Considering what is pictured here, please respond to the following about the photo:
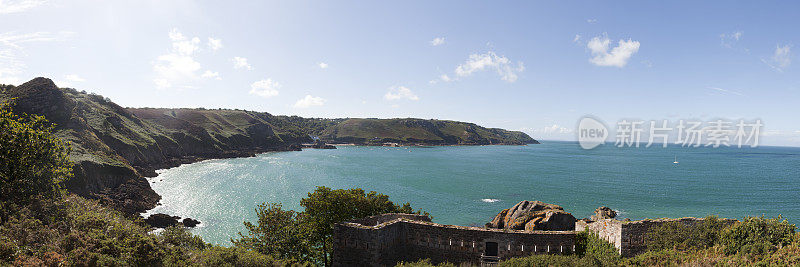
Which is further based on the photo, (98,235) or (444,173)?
(444,173)

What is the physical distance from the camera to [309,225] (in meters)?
28.3

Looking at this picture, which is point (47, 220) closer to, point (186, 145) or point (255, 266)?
point (255, 266)

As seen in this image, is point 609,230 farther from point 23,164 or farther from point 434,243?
point 23,164

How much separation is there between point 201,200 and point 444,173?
235 feet

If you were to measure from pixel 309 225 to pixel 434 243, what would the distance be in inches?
432

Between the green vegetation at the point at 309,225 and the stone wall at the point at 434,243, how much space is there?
5890mm

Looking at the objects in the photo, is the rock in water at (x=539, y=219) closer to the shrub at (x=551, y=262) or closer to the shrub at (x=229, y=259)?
the shrub at (x=551, y=262)

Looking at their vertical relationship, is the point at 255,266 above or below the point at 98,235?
below

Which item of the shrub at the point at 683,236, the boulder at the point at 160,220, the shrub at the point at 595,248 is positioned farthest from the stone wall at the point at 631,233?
the boulder at the point at 160,220

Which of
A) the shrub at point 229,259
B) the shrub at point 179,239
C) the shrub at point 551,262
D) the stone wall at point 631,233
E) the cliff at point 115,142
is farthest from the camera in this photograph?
the cliff at point 115,142

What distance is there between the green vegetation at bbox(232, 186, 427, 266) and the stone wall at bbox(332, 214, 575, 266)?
5.89 metres

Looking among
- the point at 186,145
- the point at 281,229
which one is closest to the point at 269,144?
the point at 186,145

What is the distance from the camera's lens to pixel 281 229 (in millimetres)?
28406

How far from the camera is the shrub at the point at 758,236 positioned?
18.6 metres
